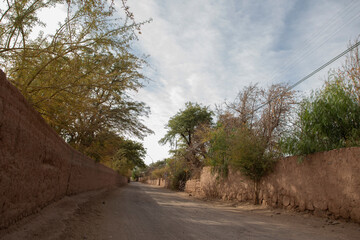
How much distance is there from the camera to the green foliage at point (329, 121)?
7.14m

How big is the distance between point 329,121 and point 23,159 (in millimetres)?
8061

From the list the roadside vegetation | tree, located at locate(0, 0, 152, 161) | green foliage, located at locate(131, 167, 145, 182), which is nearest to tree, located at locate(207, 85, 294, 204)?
the roadside vegetation

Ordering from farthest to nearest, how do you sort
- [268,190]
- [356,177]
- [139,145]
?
[139,145] → [268,190] → [356,177]

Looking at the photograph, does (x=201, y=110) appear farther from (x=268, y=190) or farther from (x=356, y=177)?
(x=356, y=177)

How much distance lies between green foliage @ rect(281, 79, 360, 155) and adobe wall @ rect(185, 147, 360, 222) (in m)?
0.48

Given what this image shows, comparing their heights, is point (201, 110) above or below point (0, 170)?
above

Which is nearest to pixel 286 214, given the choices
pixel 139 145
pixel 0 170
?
pixel 0 170

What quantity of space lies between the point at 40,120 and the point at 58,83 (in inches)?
35.4

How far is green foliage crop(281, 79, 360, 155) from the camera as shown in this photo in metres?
7.14

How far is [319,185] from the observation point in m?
7.44

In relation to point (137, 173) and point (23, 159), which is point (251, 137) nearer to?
point (23, 159)

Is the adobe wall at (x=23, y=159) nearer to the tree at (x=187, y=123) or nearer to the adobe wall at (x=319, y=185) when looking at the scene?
the adobe wall at (x=319, y=185)

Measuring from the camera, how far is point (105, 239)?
15.0 ft

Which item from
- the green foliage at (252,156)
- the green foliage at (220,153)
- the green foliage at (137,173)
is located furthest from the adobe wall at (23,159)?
the green foliage at (137,173)
